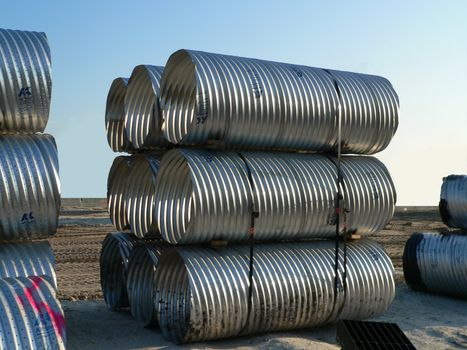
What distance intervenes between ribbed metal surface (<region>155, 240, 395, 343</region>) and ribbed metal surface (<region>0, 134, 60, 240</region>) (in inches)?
75.9

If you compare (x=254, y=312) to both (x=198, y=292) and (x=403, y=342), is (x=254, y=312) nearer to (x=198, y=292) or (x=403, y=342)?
(x=198, y=292)

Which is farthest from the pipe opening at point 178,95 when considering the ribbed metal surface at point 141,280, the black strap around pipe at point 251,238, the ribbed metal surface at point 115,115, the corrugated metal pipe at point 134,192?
the ribbed metal surface at point 115,115

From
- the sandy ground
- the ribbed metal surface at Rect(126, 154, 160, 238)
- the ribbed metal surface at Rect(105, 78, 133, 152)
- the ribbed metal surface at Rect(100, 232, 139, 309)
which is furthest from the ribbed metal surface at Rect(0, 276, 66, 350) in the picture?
the ribbed metal surface at Rect(105, 78, 133, 152)

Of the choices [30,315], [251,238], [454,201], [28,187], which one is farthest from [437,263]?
[30,315]

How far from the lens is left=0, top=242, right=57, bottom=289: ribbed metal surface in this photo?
31.3 ft

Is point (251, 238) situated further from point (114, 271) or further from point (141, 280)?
point (114, 271)

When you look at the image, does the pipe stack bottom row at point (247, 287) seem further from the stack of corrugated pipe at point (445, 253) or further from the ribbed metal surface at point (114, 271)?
the stack of corrugated pipe at point (445, 253)

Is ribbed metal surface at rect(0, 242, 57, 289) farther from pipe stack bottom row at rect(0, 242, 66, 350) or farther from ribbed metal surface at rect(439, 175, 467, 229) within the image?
ribbed metal surface at rect(439, 175, 467, 229)

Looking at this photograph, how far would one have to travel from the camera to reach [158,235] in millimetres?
12422

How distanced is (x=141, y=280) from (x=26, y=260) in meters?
2.94

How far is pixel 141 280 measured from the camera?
12289 mm

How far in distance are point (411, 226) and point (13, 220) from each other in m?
29.6

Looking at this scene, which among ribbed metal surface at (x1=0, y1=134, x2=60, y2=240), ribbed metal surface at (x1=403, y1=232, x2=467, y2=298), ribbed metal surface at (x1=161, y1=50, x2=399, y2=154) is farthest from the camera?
ribbed metal surface at (x1=403, y1=232, x2=467, y2=298)

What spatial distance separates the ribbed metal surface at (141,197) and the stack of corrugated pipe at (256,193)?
32 mm
